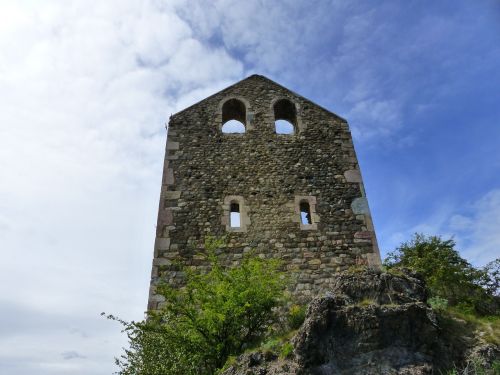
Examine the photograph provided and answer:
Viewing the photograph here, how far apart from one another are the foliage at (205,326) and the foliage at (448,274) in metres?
2.78

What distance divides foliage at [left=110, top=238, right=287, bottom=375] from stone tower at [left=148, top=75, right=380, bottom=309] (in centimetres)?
172

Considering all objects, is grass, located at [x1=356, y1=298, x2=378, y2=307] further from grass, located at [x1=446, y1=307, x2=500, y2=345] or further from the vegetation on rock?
grass, located at [x1=446, y1=307, x2=500, y2=345]

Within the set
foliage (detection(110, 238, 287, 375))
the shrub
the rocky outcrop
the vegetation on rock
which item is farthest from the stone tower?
the rocky outcrop

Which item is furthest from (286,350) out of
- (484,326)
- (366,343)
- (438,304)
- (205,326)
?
(484,326)

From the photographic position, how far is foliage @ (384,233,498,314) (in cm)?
980

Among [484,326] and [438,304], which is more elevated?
[438,304]

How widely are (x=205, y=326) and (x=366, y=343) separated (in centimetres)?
266

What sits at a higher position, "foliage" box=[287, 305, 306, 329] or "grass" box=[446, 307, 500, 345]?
"foliage" box=[287, 305, 306, 329]

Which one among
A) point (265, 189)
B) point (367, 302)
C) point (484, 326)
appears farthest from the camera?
point (265, 189)

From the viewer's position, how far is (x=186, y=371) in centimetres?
660

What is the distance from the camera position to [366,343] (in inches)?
216

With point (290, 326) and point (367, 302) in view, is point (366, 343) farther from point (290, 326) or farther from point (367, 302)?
point (290, 326)

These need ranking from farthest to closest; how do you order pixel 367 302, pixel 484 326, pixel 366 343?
pixel 484 326 < pixel 367 302 < pixel 366 343

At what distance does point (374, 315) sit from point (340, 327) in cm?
48
